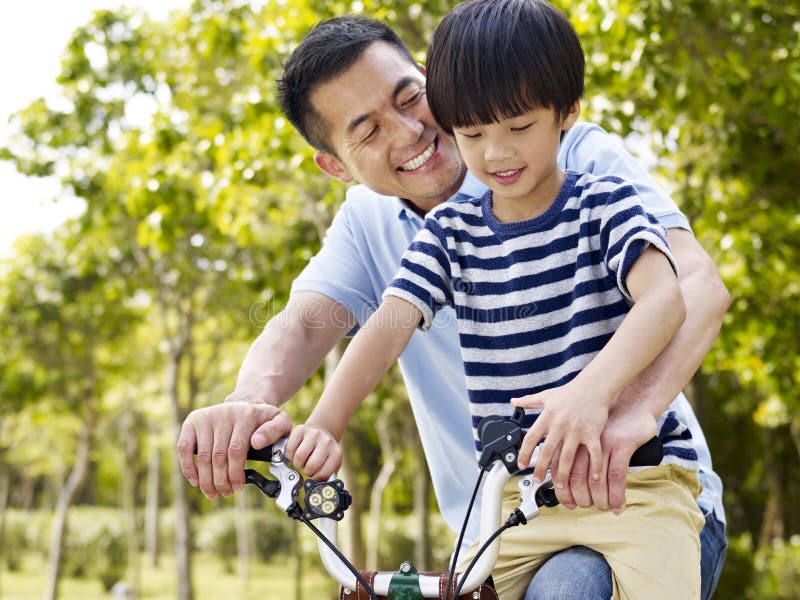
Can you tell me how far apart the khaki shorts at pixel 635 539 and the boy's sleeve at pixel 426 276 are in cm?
42

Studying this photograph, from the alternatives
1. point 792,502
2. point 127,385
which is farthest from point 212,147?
point 792,502

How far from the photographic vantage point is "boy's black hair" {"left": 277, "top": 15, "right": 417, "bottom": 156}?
2.83 m

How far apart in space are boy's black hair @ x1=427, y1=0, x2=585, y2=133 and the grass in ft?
60.9

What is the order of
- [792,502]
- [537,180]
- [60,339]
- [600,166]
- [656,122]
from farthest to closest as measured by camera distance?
[792,502], [60,339], [656,122], [600,166], [537,180]

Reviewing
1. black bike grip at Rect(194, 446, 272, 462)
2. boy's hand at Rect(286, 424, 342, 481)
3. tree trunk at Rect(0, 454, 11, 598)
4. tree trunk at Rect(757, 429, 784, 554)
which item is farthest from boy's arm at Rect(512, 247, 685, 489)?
tree trunk at Rect(0, 454, 11, 598)

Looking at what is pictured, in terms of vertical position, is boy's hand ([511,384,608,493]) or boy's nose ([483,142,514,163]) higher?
boy's nose ([483,142,514,163])

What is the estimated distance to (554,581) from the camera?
1759 mm

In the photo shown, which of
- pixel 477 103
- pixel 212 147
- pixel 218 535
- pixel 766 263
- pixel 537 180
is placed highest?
pixel 212 147

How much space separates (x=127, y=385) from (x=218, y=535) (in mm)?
9435

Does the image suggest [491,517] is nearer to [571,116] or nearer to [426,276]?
[426,276]

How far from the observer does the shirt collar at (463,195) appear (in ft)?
8.81

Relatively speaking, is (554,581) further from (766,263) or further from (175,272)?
(175,272)

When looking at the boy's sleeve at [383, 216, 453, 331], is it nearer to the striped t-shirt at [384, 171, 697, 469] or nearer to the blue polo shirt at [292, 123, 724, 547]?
the striped t-shirt at [384, 171, 697, 469]

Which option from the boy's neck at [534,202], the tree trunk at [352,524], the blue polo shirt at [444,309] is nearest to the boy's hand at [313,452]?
the boy's neck at [534,202]
